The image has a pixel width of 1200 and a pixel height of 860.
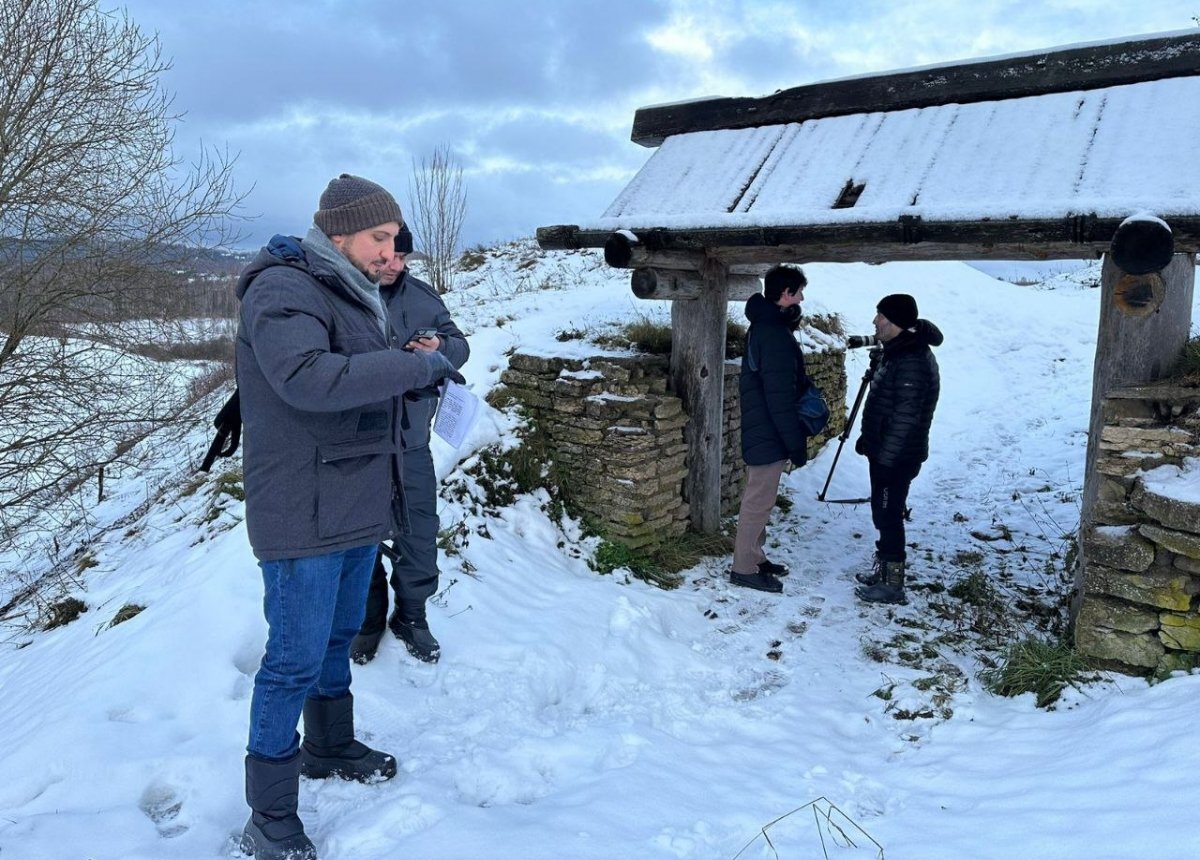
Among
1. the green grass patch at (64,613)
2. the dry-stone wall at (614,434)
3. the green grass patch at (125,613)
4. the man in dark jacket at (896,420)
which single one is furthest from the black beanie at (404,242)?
the green grass patch at (64,613)

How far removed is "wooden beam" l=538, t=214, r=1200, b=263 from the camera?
3.62 m

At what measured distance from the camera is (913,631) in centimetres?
459

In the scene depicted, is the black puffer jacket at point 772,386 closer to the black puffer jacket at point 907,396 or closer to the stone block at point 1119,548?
the black puffer jacket at point 907,396

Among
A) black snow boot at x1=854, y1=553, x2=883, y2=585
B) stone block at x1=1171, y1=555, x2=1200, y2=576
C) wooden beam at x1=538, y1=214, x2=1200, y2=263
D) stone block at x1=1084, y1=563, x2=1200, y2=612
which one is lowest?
black snow boot at x1=854, y1=553, x2=883, y2=585

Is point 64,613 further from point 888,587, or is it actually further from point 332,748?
point 888,587

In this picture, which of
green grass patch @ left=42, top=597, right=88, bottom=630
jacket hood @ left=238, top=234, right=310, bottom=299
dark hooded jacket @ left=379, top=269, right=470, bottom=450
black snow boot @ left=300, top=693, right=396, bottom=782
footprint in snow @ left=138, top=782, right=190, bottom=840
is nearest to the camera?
jacket hood @ left=238, top=234, right=310, bottom=299

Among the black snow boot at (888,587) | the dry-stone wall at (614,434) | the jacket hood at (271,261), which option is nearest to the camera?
the jacket hood at (271,261)

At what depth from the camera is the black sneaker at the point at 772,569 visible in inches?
212

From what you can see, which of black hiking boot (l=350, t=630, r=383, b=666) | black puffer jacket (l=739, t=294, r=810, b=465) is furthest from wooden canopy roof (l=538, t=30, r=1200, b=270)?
black hiking boot (l=350, t=630, r=383, b=666)

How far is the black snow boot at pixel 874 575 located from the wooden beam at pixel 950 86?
3.24 m

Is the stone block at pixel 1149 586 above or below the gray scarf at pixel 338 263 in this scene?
below

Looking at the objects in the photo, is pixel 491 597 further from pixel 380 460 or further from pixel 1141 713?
pixel 1141 713

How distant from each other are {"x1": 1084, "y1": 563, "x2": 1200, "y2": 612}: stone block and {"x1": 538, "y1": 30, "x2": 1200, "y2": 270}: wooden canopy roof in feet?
5.43

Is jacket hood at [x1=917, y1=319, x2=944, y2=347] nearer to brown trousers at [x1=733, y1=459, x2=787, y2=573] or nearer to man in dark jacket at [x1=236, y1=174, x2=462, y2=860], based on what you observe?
brown trousers at [x1=733, y1=459, x2=787, y2=573]
